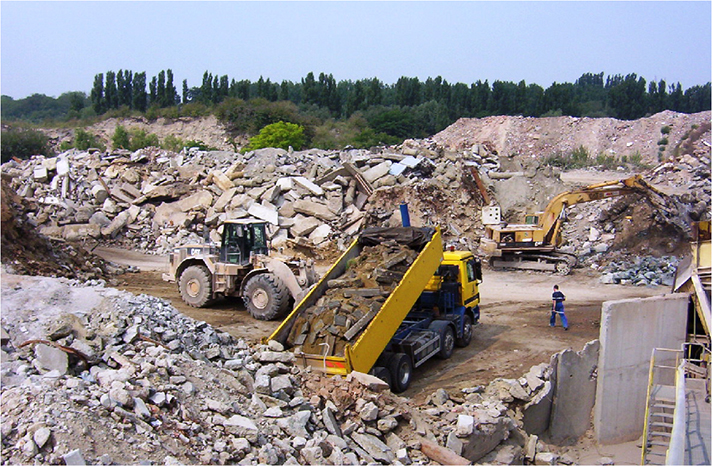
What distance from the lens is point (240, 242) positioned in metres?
12.8

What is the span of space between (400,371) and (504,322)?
210 inches

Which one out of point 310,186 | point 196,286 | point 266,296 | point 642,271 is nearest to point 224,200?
point 310,186

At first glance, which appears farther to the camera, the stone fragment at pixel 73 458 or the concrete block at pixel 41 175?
the concrete block at pixel 41 175

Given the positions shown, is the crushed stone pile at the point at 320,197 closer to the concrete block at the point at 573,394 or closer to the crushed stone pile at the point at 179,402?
the concrete block at the point at 573,394

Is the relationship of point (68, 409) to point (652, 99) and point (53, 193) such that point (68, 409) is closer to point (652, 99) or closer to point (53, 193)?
point (53, 193)

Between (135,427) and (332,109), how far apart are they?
2523 inches

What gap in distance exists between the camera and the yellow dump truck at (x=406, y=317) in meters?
8.34

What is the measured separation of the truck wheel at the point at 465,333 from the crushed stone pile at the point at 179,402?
2337 mm

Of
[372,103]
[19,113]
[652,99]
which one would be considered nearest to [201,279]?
[372,103]

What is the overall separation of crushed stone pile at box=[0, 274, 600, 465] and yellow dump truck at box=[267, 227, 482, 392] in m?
0.58

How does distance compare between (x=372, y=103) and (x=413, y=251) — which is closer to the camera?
(x=413, y=251)

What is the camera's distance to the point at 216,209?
72.1 ft

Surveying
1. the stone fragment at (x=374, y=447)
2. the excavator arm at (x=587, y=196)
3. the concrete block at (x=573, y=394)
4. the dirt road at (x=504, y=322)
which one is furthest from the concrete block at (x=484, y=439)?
the excavator arm at (x=587, y=196)

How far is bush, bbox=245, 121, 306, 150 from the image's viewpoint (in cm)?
3850
